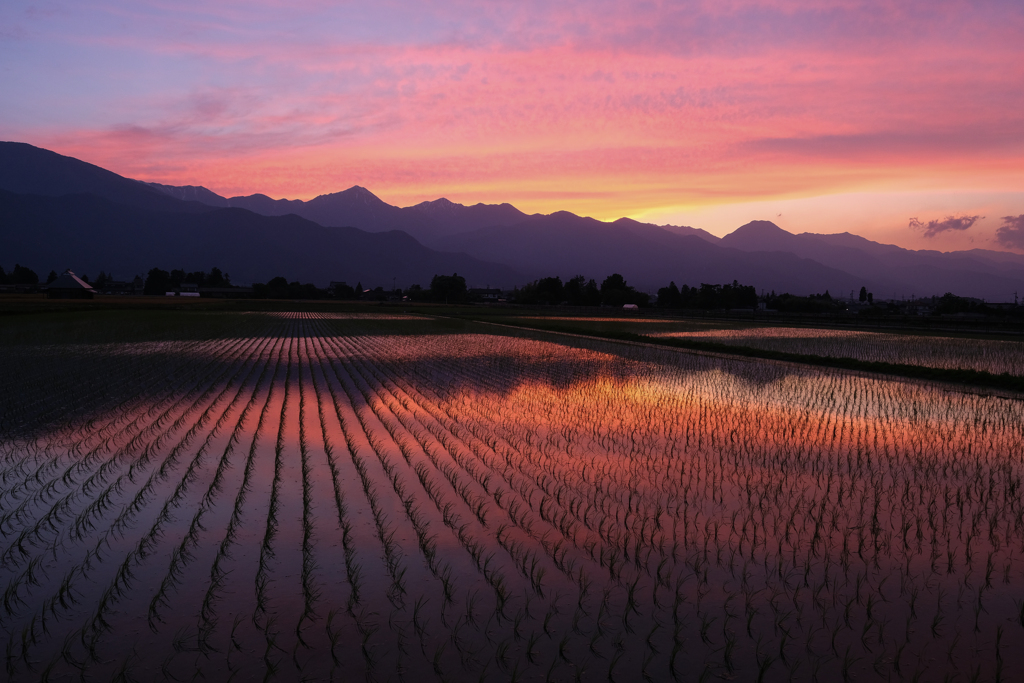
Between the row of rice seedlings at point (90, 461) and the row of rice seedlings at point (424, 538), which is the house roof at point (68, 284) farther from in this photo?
the row of rice seedlings at point (424, 538)

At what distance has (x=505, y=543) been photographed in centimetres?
596

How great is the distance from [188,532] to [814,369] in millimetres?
20196

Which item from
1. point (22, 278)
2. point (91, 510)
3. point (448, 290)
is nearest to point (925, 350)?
point (91, 510)

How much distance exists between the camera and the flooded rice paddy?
4.16 metres

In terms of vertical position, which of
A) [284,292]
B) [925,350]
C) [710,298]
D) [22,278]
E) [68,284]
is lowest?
[925,350]

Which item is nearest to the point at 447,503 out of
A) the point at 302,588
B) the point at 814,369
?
the point at 302,588

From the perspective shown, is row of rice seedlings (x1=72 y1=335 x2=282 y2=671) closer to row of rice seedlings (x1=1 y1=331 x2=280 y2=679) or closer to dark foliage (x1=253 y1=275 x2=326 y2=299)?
row of rice seedlings (x1=1 y1=331 x2=280 y2=679)

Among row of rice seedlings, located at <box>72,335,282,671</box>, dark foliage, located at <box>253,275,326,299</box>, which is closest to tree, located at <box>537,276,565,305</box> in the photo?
dark foliage, located at <box>253,275,326,299</box>

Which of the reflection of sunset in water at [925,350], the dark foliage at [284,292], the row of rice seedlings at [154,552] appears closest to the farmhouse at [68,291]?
the dark foliage at [284,292]

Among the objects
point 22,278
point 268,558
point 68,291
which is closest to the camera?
point 268,558

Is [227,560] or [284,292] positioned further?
[284,292]

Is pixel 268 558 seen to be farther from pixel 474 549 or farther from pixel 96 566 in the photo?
pixel 474 549

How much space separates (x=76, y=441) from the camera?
9.78 meters

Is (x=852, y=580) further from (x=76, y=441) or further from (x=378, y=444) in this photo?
(x=76, y=441)
